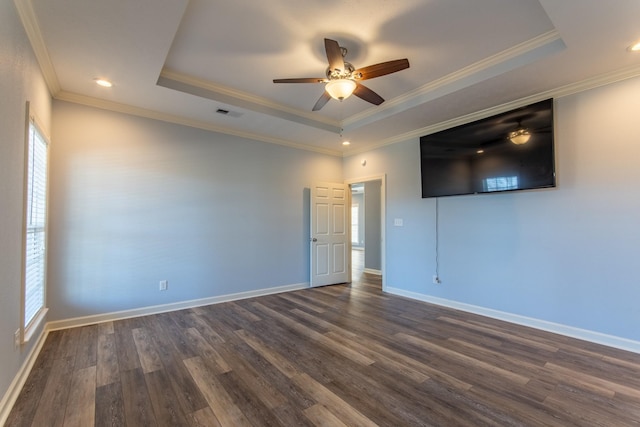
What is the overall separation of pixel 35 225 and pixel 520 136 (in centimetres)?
527

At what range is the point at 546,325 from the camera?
10.8ft

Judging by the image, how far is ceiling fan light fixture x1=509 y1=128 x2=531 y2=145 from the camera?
3.36 metres

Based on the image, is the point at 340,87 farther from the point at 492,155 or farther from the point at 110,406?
the point at 110,406

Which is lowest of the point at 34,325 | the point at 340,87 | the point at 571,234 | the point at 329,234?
the point at 34,325

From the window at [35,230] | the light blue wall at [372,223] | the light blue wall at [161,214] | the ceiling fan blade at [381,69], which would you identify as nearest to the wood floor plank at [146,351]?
the light blue wall at [161,214]

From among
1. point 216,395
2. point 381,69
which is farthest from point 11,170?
point 381,69

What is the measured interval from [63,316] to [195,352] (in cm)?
189

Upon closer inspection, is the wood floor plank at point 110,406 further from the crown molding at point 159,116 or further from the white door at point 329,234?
the white door at point 329,234

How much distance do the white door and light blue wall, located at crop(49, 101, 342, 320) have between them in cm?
25

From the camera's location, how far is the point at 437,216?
4.45 m

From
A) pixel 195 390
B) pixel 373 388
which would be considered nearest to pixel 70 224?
pixel 195 390

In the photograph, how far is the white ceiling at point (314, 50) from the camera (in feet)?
7.30

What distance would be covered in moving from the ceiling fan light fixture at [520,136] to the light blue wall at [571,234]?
1.04ft

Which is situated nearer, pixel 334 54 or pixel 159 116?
pixel 334 54
